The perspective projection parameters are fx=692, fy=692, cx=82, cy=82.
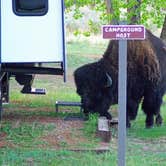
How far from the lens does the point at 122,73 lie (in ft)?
24.7

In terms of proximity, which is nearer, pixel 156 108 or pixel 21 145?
pixel 21 145

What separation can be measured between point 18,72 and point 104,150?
2638 mm

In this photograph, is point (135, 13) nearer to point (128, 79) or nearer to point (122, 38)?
point (128, 79)

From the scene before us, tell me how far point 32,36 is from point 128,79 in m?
2.79

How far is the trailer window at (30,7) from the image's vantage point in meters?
11.0

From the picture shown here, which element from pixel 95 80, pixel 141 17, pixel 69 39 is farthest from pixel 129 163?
pixel 69 39

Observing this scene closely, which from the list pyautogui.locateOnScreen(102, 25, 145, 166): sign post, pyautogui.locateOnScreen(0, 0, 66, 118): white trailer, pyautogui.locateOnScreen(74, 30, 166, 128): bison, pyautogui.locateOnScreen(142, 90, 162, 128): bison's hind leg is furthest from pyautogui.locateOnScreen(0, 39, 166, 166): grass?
pyautogui.locateOnScreen(102, 25, 145, 166): sign post

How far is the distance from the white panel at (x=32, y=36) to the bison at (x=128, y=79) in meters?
2.32

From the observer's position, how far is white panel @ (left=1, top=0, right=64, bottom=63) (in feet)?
36.1

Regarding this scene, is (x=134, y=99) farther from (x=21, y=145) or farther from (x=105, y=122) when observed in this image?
(x=21, y=145)

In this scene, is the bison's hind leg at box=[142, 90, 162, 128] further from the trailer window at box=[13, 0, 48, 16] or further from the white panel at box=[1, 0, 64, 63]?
the trailer window at box=[13, 0, 48, 16]

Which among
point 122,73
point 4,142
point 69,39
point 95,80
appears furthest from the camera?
point 69,39

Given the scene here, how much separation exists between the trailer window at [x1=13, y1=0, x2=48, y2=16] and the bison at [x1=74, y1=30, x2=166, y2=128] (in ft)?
8.38

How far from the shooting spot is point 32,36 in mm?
11078
